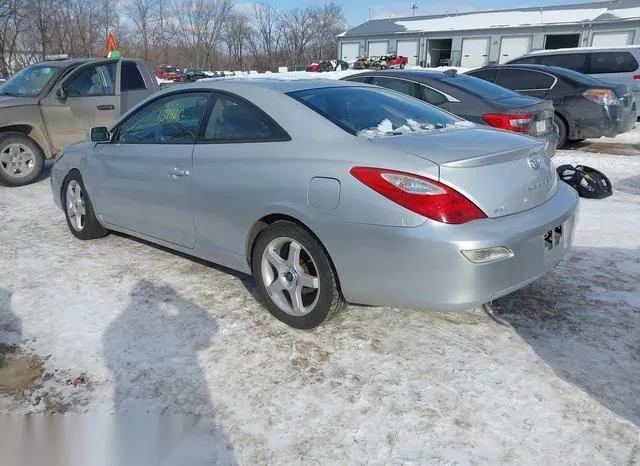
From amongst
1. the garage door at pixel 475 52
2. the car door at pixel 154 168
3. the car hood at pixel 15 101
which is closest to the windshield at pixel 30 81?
the car hood at pixel 15 101

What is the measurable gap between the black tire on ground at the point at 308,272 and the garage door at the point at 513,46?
44050 millimetres

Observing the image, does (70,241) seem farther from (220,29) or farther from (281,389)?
(220,29)

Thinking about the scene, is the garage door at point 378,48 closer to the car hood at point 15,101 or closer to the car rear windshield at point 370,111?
the car hood at point 15,101

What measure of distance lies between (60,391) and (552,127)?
665 centimetres

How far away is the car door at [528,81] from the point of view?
9406mm

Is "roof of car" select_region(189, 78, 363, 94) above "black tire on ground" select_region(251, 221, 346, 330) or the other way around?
above

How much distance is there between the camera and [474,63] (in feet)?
147

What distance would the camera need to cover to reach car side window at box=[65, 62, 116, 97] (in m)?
7.83

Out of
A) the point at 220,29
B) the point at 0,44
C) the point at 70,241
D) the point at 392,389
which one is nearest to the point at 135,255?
the point at 70,241

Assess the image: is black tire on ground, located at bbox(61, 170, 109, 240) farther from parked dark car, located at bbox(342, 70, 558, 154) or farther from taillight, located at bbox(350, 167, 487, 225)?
parked dark car, located at bbox(342, 70, 558, 154)

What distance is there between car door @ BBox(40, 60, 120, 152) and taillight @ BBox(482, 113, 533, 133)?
5653 mm

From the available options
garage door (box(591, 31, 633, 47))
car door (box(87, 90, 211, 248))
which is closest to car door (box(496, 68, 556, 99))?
car door (box(87, 90, 211, 248))

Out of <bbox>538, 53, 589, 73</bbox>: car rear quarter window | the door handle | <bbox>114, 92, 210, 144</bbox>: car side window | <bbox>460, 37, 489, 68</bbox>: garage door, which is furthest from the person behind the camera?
<bbox>460, 37, 489, 68</bbox>: garage door

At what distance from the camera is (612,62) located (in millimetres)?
11578
